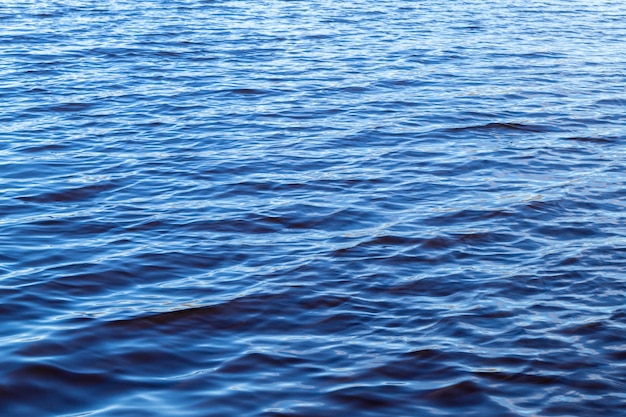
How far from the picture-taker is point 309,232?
25.2 ft

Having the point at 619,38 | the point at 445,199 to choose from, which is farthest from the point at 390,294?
the point at 619,38

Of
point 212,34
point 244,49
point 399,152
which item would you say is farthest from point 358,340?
point 212,34

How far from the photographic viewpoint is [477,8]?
20.4m

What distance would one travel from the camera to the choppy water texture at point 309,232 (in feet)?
17.7

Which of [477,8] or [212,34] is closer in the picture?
[212,34]

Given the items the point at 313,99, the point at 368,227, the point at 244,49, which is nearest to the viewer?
the point at 368,227

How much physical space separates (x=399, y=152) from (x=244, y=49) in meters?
5.84

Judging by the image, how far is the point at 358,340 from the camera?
5.85 meters

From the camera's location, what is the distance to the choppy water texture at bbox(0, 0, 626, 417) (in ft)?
17.7

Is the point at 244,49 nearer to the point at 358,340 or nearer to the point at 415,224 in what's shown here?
the point at 415,224

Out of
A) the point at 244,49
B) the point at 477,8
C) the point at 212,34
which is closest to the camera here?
the point at 244,49

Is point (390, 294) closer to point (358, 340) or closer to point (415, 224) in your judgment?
point (358, 340)

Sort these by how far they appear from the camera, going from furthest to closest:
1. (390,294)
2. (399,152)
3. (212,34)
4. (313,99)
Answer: (212,34) < (313,99) < (399,152) < (390,294)

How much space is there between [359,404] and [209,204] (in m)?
3.48
